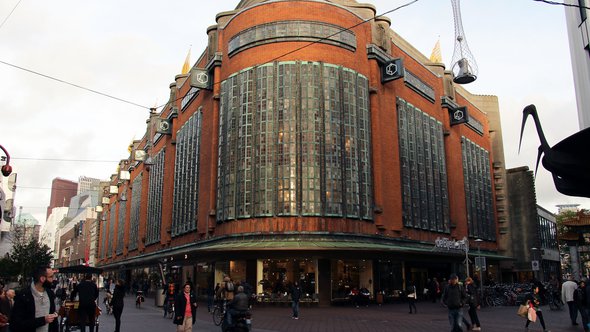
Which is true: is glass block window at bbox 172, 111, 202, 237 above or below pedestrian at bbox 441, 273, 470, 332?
above

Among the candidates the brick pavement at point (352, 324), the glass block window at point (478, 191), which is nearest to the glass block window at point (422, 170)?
the glass block window at point (478, 191)

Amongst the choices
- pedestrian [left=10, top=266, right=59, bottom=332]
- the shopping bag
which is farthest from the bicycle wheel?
pedestrian [left=10, top=266, right=59, bottom=332]

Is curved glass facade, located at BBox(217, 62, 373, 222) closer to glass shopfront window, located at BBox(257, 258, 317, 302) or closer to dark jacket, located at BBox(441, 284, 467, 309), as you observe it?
glass shopfront window, located at BBox(257, 258, 317, 302)

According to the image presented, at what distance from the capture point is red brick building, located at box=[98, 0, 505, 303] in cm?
3228

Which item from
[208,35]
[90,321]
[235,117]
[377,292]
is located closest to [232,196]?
[235,117]

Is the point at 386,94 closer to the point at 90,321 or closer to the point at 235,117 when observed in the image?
the point at 235,117

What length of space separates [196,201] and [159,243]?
14.5 m

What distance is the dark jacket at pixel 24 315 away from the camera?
20.5 feet

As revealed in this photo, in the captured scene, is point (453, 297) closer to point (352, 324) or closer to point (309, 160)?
point (352, 324)

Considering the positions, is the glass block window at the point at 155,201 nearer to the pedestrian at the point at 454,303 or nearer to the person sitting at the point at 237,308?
the pedestrian at the point at 454,303

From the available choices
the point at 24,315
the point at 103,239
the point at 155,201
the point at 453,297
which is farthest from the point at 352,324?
the point at 103,239

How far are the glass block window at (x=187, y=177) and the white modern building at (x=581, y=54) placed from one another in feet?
99.7

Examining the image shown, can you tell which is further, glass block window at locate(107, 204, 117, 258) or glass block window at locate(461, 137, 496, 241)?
glass block window at locate(107, 204, 117, 258)

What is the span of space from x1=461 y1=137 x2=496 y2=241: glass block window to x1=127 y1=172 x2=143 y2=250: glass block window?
1635 inches
